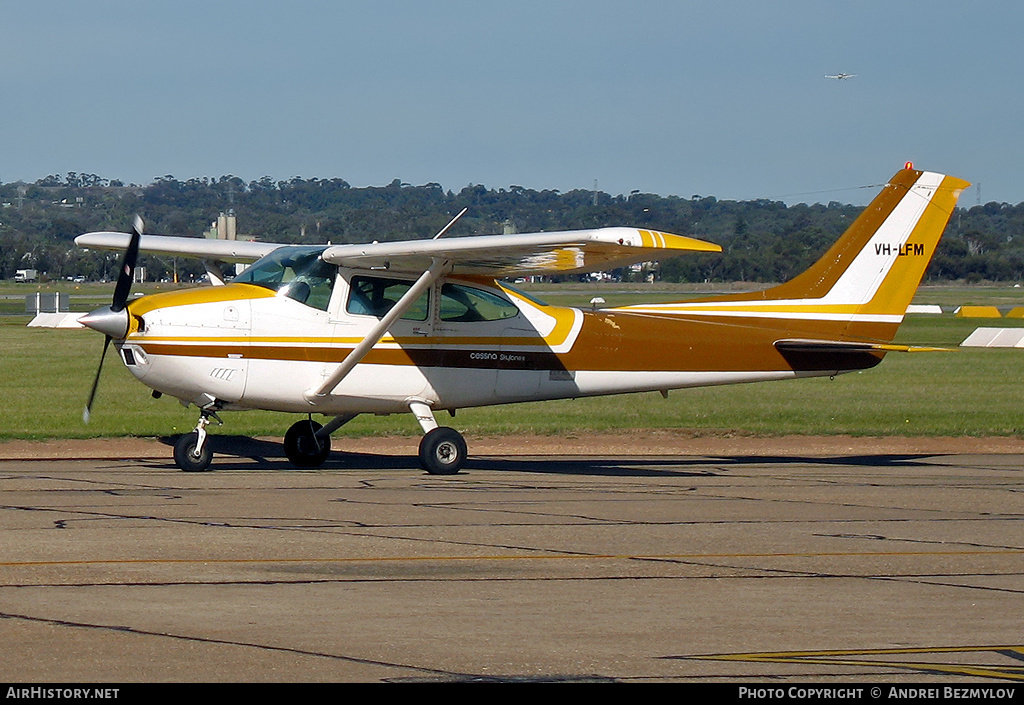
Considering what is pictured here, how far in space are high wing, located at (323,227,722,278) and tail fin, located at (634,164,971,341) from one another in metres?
2.36

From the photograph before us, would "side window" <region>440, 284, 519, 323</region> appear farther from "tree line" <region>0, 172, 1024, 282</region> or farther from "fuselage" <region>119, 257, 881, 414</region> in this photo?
"tree line" <region>0, 172, 1024, 282</region>

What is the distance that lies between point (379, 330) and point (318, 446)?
1.92 meters

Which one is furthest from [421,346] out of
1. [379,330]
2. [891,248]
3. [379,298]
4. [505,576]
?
[505,576]

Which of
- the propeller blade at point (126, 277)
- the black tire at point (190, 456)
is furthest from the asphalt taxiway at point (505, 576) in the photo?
the propeller blade at point (126, 277)

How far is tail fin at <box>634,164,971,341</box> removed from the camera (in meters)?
16.0

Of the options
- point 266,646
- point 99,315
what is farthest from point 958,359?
point 266,646

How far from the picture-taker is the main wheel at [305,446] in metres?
15.0

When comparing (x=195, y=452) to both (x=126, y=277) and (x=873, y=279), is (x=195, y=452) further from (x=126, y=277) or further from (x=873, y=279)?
(x=873, y=279)

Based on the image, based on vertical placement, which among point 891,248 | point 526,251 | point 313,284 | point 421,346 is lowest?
point 421,346

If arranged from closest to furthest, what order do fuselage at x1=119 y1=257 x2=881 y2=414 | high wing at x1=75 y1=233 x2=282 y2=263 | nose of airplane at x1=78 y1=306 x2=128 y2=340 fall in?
nose of airplane at x1=78 y1=306 x2=128 y2=340
fuselage at x1=119 y1=257 x2=881 y2=414
high wing at x1=75 y1=233 x2=282 y2=263

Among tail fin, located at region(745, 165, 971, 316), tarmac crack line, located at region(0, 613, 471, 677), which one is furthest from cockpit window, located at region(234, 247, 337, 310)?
tarmac crack line, located at region(0, 613, 471, 677)

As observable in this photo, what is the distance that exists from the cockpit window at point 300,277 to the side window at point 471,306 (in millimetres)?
1295

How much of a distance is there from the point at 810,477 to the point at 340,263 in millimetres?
5458

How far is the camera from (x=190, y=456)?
13781mm
